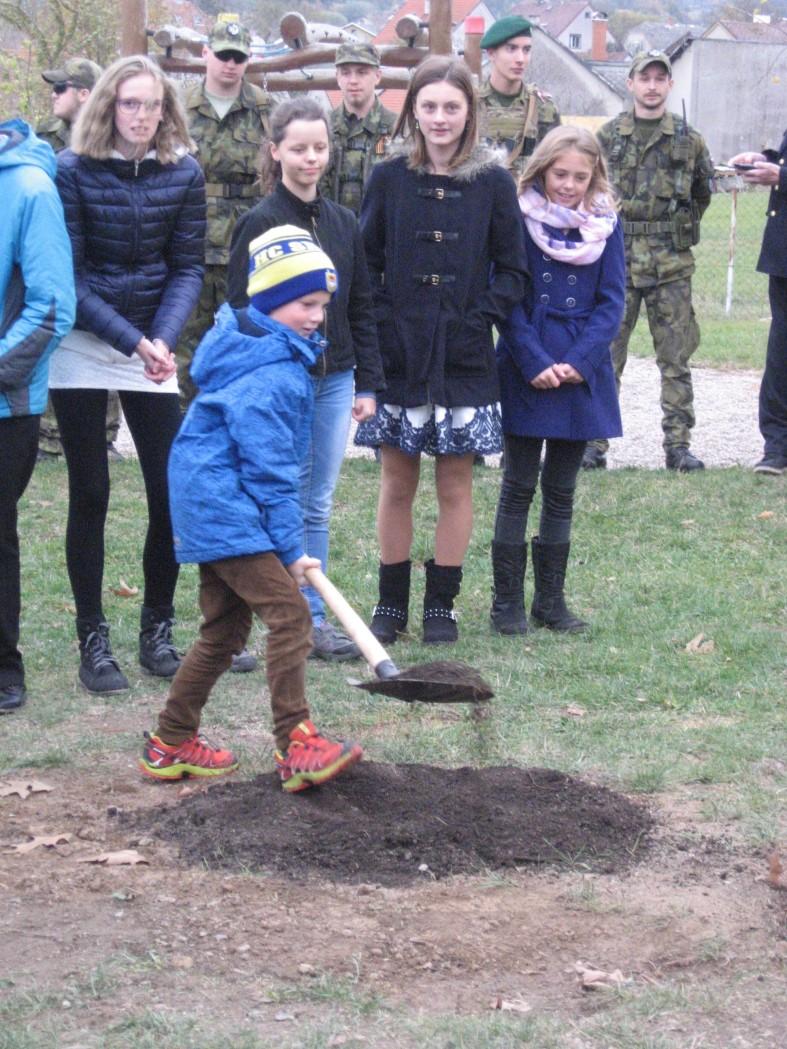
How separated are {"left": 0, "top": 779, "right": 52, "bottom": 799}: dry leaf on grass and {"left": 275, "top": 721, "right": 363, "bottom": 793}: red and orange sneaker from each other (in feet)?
2.74

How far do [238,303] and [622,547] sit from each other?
3125mm

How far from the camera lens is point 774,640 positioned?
6.34m

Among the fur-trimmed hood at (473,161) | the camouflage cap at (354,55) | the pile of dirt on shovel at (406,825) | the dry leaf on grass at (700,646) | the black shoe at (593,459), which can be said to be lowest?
the dry leaf on grass at (700,646)

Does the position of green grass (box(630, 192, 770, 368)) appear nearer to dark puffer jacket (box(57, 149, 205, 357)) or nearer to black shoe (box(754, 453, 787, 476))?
black shoe (box(754, 453, 787, 476))

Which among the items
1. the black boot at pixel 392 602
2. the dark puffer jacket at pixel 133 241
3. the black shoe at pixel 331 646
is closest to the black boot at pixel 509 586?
the black boot at pixel 392 602

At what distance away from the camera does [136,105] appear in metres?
5.29

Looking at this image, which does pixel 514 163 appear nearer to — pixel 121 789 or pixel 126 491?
pixel 126 491

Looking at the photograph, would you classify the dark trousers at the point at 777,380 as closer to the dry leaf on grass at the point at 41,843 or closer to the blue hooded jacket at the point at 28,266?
the blue hooded jacket at the point at 28,266

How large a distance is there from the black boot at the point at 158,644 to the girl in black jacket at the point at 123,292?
18cm

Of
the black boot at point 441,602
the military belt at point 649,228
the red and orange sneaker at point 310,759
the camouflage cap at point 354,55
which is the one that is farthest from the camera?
the military belt at point 649,228

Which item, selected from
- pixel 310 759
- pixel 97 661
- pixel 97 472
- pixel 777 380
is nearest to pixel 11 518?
pixel 97 472

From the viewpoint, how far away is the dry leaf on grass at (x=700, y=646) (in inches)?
245

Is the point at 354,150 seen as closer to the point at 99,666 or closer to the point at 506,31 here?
the point at 506,31

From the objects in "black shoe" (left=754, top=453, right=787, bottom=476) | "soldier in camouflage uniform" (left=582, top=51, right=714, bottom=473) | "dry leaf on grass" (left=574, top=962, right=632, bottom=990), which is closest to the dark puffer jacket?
"dry leaf on grass" (left=574, top=962, right=632, bottom=990)
